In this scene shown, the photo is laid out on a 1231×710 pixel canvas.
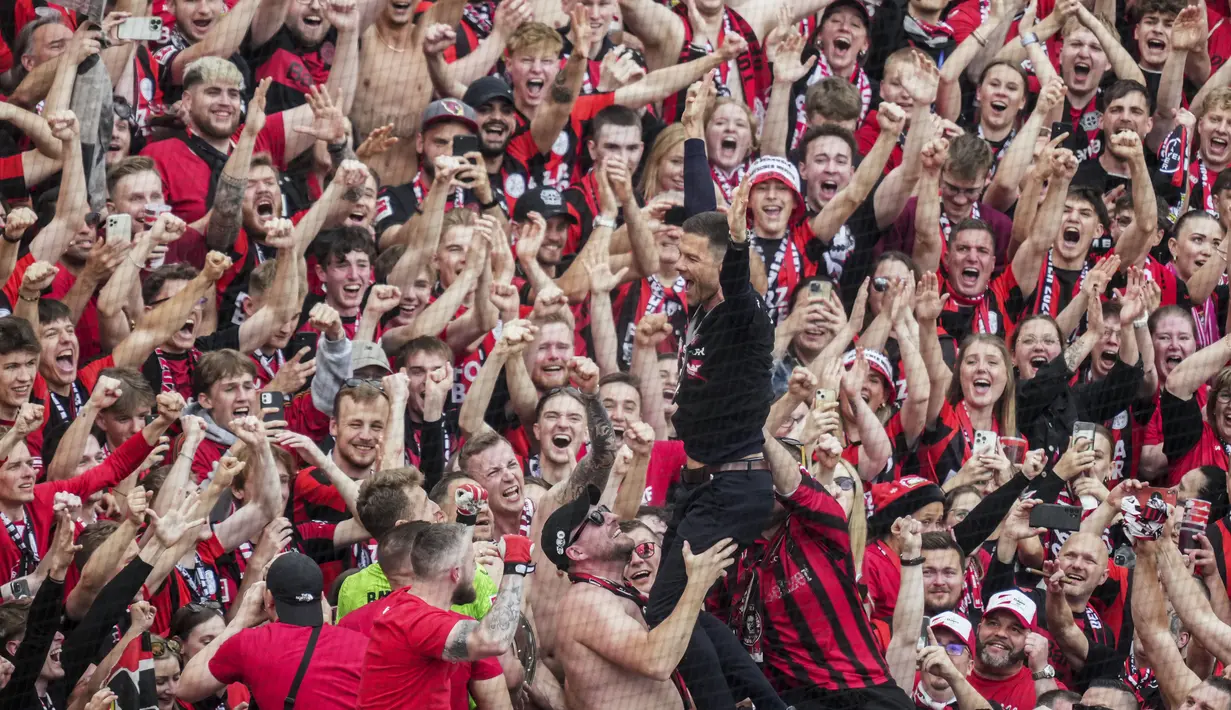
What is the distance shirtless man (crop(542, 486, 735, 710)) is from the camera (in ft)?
21.1

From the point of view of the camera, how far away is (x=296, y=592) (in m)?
6.16

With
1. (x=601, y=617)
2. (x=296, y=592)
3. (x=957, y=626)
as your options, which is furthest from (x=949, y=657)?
(x=296, y=592)

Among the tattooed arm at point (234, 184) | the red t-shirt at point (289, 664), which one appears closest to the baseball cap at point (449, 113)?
the tattooed arm at point (234, 184)

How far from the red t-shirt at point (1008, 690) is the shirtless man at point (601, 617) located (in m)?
1.49

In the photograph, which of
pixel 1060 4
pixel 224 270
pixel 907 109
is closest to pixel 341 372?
pixel 224 270

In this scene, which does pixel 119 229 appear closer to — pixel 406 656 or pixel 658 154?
pixel 658 154

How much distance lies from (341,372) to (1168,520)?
2.90m

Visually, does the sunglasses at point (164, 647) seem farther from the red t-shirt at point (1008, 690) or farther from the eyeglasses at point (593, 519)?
the red t-shirt at point (1008, 690)

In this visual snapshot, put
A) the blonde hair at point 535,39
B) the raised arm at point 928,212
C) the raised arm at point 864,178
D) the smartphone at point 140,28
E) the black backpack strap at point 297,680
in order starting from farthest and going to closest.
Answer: the blonde hair at point 535,39
the raised arm at point 928,212
the raised arm at point 864,178
the smartphone at point 140,28
the black backpack strap at point 297,680

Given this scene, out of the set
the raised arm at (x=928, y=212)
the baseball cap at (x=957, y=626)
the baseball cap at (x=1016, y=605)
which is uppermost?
the raised arm at (x=928, y=212)

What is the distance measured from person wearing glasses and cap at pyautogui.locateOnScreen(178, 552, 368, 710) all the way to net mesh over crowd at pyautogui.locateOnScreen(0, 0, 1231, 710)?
13mm

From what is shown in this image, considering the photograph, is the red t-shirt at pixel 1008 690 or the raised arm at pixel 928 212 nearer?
the red t-shirt at pixel 1008 690

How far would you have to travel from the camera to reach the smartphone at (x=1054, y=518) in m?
7.91

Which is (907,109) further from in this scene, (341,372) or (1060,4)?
(341,372)
